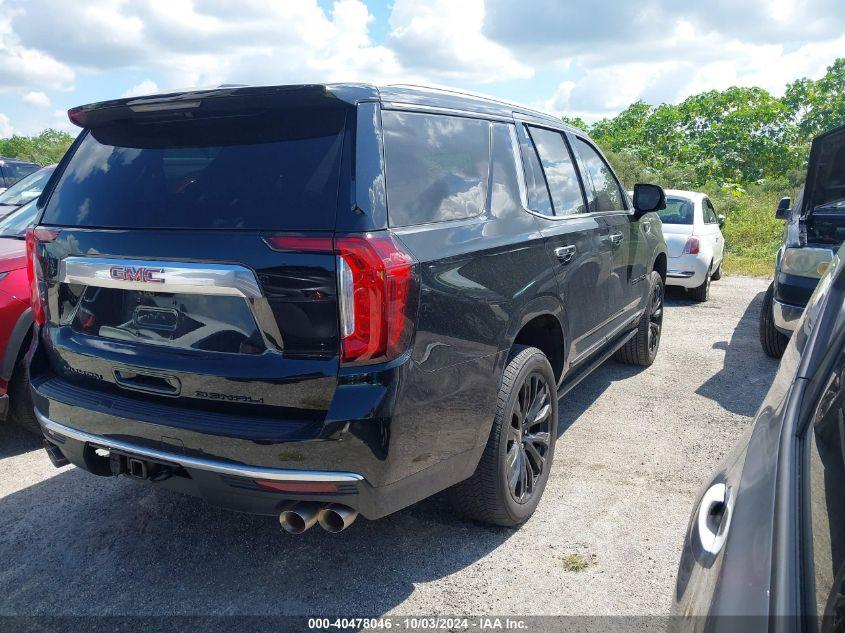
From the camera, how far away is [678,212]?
977 centimetres

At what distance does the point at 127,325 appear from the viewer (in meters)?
2.63

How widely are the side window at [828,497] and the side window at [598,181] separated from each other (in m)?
3.03

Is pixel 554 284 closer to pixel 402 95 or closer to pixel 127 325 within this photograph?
pixel 402 95

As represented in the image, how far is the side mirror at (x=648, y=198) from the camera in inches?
195

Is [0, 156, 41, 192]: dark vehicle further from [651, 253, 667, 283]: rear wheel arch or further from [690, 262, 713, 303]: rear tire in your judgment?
[651, 253, 667, 283]: rear wheel arch

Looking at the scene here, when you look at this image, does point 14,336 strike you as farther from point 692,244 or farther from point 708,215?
point 708,215

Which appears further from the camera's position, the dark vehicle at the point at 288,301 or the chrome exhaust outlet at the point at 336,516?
the chrome exhaust outlet at the point at 336,516

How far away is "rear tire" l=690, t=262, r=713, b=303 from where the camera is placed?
9.19 meters

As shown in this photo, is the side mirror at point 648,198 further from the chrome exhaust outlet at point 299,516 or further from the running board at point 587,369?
the chrome exhaust outlet at point 299,516

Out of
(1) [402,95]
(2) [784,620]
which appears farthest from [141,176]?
(2) [784,620]

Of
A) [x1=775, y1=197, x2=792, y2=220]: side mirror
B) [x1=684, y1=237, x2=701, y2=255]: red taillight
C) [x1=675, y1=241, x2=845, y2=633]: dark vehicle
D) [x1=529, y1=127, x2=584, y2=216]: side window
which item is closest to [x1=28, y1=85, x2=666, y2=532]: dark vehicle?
[x1=529, y1=127, x2=584, y2=216]: side window

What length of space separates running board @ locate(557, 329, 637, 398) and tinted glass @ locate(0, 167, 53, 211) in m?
5.08

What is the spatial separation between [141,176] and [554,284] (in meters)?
1.95

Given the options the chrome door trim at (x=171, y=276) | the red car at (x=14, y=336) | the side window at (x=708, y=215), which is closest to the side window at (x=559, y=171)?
the chrome door trim at (x=171, y=276)
